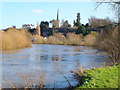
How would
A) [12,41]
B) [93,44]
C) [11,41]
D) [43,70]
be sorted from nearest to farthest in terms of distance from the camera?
[43,70]
[11,41]
[12,41]
[93,44]

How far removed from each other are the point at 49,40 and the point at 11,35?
24.1 m

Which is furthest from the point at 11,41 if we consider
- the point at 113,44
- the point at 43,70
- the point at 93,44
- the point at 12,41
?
the point at 113,44

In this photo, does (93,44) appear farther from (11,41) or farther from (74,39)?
(74,39)

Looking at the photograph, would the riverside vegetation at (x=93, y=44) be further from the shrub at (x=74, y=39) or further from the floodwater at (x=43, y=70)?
the floodwater at (x=43, y=70)

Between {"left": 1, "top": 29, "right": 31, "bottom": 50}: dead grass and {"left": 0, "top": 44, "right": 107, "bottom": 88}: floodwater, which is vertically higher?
{"left": 1, "top": 29, "right": 31, "bottom": 50}: dead grass

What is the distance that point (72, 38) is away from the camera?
5684 centimetres

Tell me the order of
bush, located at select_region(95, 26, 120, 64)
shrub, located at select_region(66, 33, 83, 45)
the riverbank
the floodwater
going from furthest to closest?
shrub, located at select_region(66, 33, 83, 45), the riverbank, bush, located at select_region(95, 26, 120, 64), the floodwater

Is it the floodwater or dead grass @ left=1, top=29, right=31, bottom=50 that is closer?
the floodwater

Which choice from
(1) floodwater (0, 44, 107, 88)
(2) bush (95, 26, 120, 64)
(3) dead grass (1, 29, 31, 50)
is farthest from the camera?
(3) dead grass (1, 29, 31, 50)

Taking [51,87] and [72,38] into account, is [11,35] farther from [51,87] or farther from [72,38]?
[51,87]

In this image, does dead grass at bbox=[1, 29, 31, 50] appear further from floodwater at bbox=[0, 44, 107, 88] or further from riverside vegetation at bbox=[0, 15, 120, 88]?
floodwater at bbox=[0, 44, 107, 88]

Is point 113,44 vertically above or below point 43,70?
above

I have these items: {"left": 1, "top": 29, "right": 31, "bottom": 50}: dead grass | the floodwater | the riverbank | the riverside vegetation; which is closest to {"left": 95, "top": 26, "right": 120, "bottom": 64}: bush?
the riverside vegetation

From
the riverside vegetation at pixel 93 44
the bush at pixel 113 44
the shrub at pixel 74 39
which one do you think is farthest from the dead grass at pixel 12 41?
the bush at pixel 113 44
